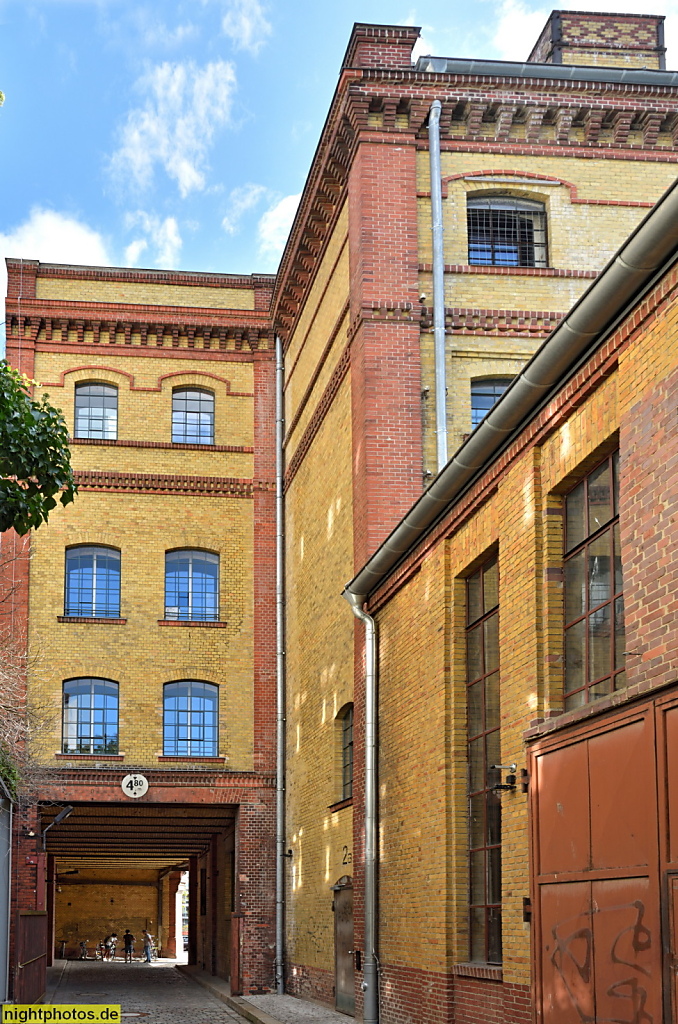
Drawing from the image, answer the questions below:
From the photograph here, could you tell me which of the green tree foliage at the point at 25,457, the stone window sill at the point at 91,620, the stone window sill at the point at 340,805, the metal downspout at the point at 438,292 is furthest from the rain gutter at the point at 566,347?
the stone window sill at the point at 91,620

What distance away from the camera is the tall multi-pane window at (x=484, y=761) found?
42.0ft

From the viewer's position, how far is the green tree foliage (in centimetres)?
1148

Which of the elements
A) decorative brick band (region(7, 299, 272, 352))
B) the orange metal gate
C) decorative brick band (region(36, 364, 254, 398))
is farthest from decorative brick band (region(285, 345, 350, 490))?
the orange metal gate

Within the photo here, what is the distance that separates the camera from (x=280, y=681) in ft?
87.6

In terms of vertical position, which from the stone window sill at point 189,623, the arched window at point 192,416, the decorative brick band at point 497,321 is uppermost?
the arched window at point 192,416

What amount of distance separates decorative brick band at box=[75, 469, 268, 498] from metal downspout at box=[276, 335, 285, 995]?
75 cm

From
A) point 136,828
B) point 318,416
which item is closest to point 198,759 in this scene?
point 136,828

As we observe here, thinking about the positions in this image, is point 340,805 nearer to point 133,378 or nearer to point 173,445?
point 173,445

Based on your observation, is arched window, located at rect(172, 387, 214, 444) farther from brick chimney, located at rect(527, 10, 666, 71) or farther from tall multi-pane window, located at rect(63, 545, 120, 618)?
brick chimney, located at rect(527, 10, 666, 71)

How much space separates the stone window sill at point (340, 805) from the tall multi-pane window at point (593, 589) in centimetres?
932

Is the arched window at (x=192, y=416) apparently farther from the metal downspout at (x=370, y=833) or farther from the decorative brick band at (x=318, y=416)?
the metal downspout at (x=370, y=833)

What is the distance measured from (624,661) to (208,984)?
72.8 ft

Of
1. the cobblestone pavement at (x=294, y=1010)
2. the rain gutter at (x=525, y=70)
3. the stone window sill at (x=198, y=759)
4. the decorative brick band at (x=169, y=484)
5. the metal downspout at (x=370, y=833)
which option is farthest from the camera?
the decorative brick band at (x=169, y=484)

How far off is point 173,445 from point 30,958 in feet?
36.5
